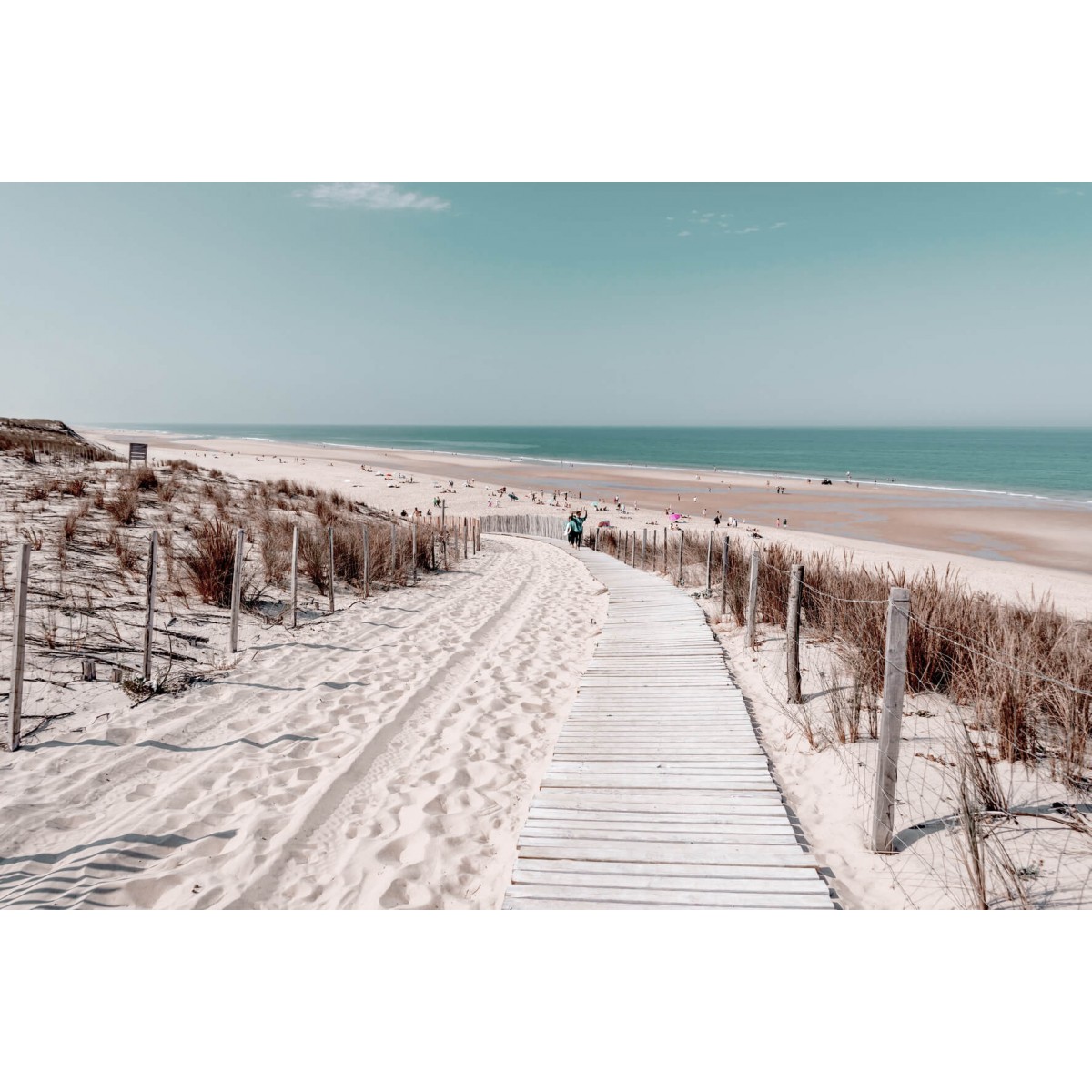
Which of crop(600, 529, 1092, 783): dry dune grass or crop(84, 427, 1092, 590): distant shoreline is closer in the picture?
crop(600, 529, 1092, 783): dry dune grass

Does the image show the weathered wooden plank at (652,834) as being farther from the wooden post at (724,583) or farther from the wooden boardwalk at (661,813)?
the wooden post at (724,583)

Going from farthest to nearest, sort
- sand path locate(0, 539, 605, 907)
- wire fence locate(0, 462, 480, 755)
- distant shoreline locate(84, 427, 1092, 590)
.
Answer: distant shoreline locate(84, 427, 1092, 590)
wire fence locate(0, 462, 480, 755)
sand path locate(0, 539, 605, 907)

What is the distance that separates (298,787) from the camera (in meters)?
3.99

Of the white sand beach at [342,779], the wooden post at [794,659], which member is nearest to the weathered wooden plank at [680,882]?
the white sand beach at [342,779]

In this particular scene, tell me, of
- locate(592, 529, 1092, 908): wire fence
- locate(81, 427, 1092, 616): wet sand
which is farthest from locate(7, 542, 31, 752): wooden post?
locate(81, 427, 1092, 616): wet sand

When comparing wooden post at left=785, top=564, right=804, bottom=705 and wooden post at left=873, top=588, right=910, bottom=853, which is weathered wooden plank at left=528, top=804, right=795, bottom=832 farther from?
wooden post at left=785, top=564, right=804, bottom=705

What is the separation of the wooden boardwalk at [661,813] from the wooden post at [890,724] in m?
0.42

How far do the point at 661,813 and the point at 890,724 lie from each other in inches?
52.5

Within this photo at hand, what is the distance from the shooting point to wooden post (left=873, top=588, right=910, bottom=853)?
336 cm

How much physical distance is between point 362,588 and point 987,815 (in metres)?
7.97

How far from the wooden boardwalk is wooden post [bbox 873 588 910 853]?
0.42 meters

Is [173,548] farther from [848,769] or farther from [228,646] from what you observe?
[848,769]

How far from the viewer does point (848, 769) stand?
420 cm

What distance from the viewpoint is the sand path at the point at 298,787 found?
121 inches
